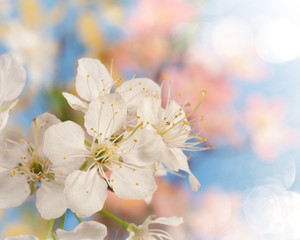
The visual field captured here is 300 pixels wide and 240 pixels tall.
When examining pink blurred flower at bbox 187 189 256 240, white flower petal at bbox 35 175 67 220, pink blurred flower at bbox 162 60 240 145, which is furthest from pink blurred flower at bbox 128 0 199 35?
white flower petal at bbox 35 175 67 220

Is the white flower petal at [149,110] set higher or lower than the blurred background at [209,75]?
higher

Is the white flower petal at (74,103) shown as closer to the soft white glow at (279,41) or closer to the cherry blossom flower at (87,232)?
the cherry blossom flower at (87,232)

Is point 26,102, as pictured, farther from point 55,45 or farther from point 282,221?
point 282,221

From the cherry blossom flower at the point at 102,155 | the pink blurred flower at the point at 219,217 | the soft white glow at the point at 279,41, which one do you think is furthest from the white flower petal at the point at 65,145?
the soft white glow at the point at 279,41

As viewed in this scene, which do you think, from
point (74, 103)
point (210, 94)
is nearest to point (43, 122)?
point (74, 103)

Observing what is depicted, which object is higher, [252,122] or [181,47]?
[181,47]

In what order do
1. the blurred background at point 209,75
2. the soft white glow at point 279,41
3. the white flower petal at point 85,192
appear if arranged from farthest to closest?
the soft white glow at point 279,41 < the blurred background at point 209,75 < the white flower petal at point 85,192

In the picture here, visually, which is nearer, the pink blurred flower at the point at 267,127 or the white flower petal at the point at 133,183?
the white flower petal at the point at 133,183

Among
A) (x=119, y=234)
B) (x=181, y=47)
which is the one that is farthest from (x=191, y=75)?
(x=119, y=234)
